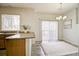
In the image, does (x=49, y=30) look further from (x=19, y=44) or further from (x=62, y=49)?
(x=19, y=44)

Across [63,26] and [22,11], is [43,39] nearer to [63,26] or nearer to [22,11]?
[63,26]

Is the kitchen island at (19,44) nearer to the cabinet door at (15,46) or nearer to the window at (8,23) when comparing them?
the cabinet door at (15,46)

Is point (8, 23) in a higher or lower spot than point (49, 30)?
higher

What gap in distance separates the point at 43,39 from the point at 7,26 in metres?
0.75

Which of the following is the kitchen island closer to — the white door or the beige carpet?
the white door

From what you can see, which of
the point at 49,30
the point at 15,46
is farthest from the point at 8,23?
the point at 49,30

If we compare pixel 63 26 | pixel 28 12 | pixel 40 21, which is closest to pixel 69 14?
pixel 63 26

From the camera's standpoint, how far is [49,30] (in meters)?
2.01

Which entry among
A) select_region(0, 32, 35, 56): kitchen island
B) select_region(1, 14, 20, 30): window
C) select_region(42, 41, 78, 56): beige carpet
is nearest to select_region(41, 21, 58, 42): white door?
select_region(42, 41, 78, 56): beige carpet

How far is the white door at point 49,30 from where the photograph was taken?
2.02 m

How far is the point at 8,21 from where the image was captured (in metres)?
2.18

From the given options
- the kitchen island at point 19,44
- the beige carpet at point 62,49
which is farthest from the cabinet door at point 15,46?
the beige carpet at point 62,49

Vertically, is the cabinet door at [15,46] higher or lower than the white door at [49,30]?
lower

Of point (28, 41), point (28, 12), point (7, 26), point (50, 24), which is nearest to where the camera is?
point (50, 24)
